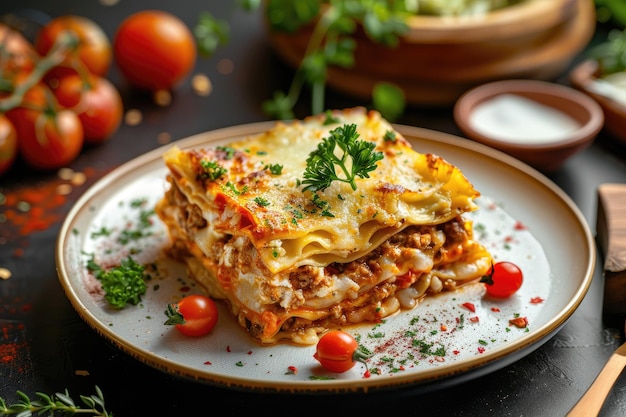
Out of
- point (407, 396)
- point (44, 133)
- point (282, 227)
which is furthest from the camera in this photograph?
point (44, 133)

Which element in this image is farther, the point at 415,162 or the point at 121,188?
the point at 121,188

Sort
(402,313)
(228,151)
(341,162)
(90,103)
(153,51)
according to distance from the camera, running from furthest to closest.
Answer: (153,51) → (90,103) → (228,151) → (402,313) → (341,162)

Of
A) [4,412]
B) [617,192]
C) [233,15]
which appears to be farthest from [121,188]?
[233,15]

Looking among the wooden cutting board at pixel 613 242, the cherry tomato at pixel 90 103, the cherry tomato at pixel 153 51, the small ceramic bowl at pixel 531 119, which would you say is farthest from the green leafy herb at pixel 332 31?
the wooden cutting board at pixel 613 242

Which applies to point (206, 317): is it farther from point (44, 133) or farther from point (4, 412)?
point (44, 133)

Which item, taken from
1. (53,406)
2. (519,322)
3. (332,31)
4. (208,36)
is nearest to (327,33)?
(332,31)

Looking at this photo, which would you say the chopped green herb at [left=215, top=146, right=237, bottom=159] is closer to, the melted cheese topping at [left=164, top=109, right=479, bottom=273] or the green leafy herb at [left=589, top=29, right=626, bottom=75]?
the melted cheese topping at [left=164, top=109, right=479, bottom=273]

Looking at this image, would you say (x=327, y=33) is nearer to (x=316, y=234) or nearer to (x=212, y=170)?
(x=212, y=170)
